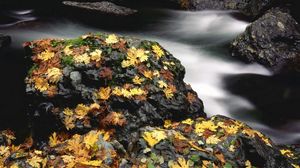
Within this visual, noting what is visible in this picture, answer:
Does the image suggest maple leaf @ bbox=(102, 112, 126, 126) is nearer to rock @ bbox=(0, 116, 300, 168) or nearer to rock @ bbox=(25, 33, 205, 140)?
rock @ bbox=(25, 33, 205, 140)

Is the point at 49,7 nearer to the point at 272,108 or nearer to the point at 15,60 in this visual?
the point at 15,60

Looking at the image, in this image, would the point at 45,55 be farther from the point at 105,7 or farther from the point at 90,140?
the point at 105,7

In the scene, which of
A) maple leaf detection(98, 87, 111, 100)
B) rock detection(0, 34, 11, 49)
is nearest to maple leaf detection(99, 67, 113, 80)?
maple leaf detection(98, 87, 111, 100)

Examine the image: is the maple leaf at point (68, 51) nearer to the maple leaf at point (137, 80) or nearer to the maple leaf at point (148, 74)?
the maple leaf at point (137, 80)

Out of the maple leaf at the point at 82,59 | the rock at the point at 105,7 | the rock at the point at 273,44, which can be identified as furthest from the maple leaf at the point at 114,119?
the rock at the point at 105,7

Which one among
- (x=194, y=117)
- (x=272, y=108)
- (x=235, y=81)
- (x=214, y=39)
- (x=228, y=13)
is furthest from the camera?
(x=228, y=13)

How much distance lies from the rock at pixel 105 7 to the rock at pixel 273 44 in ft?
14.1

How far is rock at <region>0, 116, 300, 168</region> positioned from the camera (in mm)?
3695

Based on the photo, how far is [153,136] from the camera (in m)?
3.93

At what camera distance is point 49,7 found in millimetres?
11625

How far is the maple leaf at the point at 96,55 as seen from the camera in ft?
16.5

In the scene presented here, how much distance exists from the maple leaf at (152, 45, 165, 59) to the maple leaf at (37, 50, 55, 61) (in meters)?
1.62

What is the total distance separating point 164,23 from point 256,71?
4.14m

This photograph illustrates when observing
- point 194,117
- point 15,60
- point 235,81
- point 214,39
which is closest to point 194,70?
point 235,81
